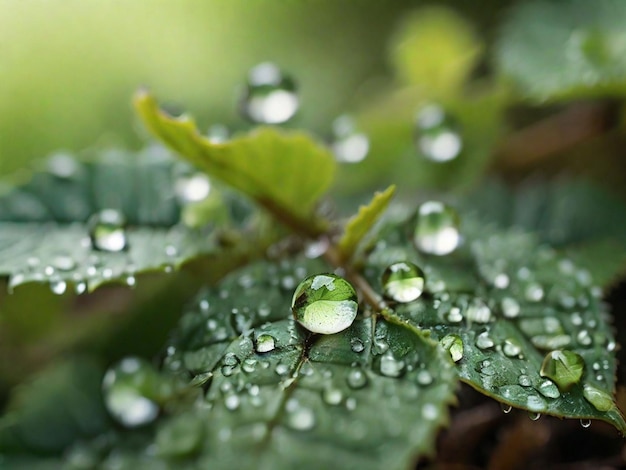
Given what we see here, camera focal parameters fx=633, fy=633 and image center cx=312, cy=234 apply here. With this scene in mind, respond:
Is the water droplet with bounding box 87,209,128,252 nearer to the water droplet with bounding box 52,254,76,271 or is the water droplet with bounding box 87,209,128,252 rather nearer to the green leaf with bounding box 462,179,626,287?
the water droplet with bounding box 52,254,76,271

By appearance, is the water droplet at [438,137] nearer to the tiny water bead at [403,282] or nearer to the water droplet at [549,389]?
the tiny water bead at [403,282]

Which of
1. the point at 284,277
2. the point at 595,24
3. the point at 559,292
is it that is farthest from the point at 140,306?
the point at 595,24

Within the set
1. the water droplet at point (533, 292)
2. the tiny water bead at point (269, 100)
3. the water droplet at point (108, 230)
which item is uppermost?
the tiny water bead at point (269, 100)

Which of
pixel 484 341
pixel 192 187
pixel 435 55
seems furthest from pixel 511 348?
pixel 435 55

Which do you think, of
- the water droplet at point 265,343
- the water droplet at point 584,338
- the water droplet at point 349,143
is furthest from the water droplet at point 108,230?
the water droplet at point 584,338

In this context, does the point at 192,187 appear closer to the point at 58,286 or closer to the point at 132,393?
the point at 58,286

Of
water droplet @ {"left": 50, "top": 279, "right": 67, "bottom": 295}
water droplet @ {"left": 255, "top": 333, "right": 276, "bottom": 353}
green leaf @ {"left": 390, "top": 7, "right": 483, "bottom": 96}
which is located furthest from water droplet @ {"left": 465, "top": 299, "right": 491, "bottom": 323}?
green leaf @ {"left": 390, "top": 7, "right": 483, "bottom": 96}
